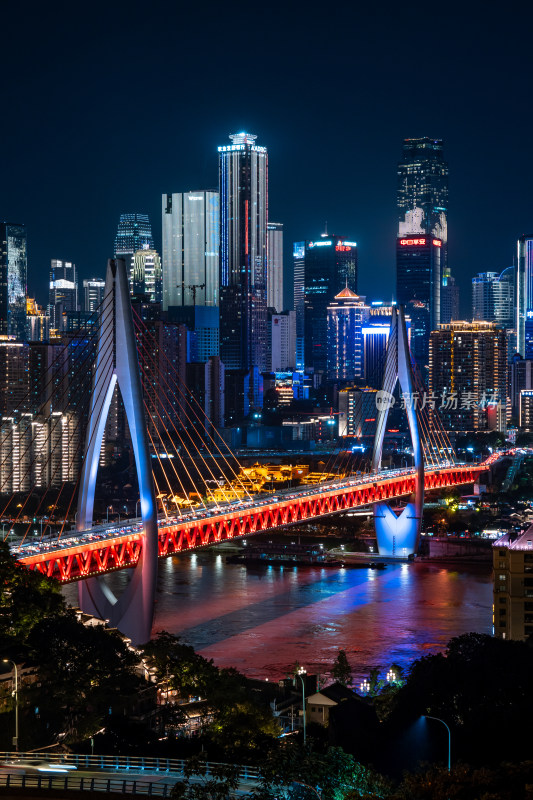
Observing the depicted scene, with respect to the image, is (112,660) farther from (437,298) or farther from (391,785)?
(437,298)

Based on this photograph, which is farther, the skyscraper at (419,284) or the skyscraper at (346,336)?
the skyscraper at (419,284)

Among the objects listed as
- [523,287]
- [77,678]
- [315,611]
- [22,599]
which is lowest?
[315,611]

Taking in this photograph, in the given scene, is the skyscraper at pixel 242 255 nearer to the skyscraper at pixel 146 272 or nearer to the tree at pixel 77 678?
the skyscraper at pixel 146 272

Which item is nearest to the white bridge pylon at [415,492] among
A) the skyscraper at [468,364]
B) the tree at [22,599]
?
the tree at [22,599]

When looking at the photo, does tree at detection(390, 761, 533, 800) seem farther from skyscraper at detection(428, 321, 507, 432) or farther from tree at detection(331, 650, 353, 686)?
skyscraper at detection(428, 321, 507, 432)

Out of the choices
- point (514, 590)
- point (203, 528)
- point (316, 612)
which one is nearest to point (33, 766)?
point (514, 590)

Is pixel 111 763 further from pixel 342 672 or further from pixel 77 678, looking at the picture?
pixel 342 672

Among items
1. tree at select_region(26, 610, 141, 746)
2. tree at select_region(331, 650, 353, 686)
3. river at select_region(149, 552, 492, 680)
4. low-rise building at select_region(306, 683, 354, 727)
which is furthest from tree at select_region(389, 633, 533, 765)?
river at select_region(149, 552, 492, 680)
